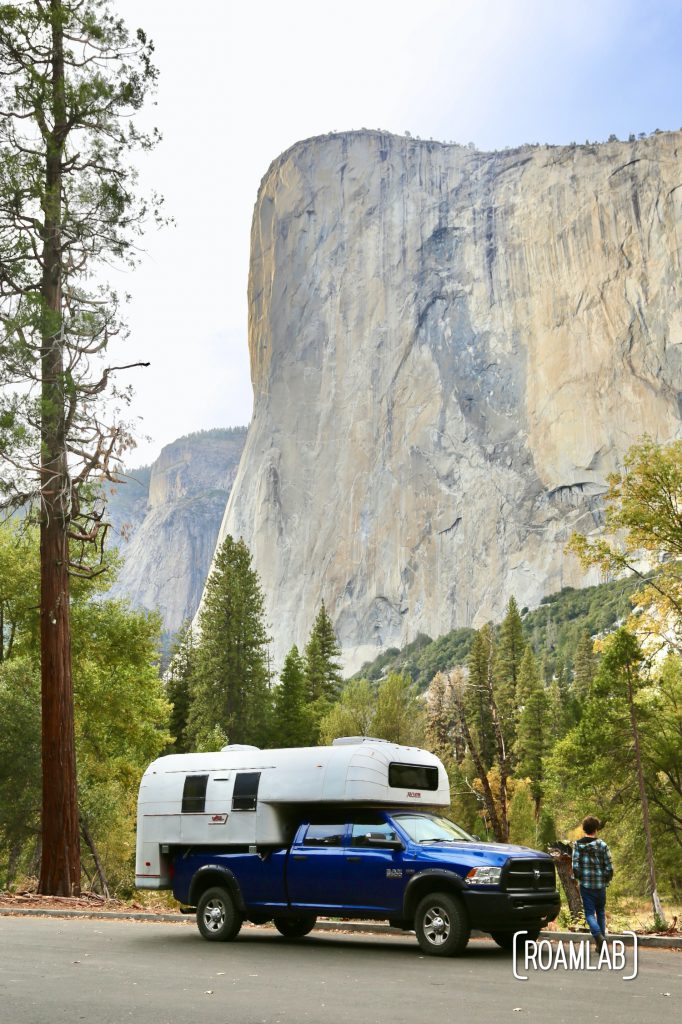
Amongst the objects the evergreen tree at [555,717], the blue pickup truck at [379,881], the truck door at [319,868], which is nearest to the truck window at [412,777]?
the blue pickup truck at [379,881]

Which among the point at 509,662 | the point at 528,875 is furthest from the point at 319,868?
the point at 509,662

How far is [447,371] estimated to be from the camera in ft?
483

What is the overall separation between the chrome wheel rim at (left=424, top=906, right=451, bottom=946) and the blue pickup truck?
1 centimetres

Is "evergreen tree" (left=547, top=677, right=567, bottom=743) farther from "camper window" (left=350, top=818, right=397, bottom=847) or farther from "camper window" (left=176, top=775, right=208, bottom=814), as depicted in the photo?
"camper window" (left=350, top=818, right=397, bottom=847)

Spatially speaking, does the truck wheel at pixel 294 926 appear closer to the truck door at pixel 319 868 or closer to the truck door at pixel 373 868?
the truck door at pixel 319 868

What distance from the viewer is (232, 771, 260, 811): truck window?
14.1 meters

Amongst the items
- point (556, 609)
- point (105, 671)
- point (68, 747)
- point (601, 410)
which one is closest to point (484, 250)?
point (601, 410)

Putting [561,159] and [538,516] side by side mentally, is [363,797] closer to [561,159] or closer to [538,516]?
[538,516]

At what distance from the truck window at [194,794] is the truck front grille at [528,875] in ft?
14.8

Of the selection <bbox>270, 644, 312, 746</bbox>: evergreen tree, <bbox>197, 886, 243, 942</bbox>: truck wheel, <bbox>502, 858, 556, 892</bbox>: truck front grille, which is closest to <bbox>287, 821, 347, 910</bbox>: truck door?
<bbox>197, 886, 243, 942</bbox>: truck wheel

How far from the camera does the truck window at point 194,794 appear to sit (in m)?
14.6

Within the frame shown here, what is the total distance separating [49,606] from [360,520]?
414 ft

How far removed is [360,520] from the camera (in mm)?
146375

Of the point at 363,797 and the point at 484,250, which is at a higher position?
the point at 484,250
